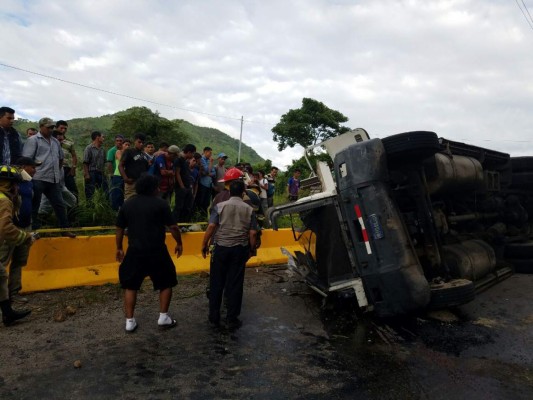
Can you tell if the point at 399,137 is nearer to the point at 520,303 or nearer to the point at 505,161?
the point at 520,303

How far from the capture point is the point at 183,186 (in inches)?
279

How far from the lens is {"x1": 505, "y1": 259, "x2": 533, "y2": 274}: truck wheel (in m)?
6.25

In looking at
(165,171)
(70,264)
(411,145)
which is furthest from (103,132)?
(411,145)

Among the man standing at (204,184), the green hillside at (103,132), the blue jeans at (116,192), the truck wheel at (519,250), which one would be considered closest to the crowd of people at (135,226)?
the blue jeans at (116,192)

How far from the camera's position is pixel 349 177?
4.09 metres

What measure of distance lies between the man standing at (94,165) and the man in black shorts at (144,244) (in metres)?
3.51

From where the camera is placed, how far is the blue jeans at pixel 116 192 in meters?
6.71

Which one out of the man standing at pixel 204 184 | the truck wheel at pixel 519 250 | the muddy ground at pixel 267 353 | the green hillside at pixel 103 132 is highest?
the green hillside at pixel 103 132

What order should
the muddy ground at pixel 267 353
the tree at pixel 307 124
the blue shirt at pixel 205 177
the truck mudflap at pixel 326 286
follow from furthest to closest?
Result: the tree at pixel 307 124 < the blue shirt at pixel 205 177 < the truck mudflap at pixel 326 286 < the muddy ground at pixel 267 353

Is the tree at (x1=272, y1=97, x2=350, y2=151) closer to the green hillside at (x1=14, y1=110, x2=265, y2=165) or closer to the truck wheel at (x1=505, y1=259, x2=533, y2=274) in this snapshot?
the green hillside at (x1=14, y1=110, x2=265, y2=165)

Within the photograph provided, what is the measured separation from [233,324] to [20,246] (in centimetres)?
245

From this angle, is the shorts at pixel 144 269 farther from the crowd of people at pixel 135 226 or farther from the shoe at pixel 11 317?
the shoe at pixel 11 317

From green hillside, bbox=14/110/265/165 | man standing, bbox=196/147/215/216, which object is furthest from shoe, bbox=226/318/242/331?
green hillside, bbox=14/110/265/165

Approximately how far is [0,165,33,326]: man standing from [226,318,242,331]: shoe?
81.5 inches
